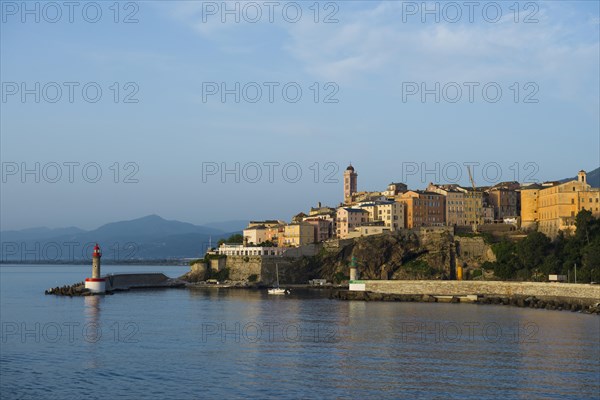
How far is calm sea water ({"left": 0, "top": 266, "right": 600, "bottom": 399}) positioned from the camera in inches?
1163

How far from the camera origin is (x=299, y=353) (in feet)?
123

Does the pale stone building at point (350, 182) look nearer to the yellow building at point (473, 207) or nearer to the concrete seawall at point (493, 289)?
the yellow building at point (473, 207)

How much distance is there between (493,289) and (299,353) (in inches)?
1493

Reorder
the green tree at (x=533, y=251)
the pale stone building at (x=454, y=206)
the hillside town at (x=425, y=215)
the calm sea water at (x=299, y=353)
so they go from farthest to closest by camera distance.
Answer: the pale stone building at (x=454, y=206), the hillside town at (x=425, y=215), the green tree at (x=533, y=251), the calm sea water at (x=299, y=353)

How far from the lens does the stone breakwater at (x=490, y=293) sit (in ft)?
200

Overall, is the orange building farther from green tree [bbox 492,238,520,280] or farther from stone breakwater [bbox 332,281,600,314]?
stone breakwater [bbox 332,281,600,314]

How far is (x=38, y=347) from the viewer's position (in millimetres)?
39969

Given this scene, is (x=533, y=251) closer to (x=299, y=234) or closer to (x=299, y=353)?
(x=299, y=234)

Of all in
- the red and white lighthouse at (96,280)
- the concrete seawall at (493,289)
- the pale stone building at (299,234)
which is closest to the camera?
the concrete seawall at (493,289)

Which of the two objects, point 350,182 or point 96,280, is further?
point 350,182

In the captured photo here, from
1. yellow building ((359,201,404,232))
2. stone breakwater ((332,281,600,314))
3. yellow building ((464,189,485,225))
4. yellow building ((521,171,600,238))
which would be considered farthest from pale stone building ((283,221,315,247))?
yellow building ((521,171,600,238))

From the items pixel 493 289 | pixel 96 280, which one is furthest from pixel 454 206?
pixel 96 280

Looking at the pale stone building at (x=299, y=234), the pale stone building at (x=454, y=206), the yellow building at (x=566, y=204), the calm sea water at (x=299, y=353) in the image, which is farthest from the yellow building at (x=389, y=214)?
the calm sea water at (x=299, y=353)

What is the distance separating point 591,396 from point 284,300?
45.1 metres
